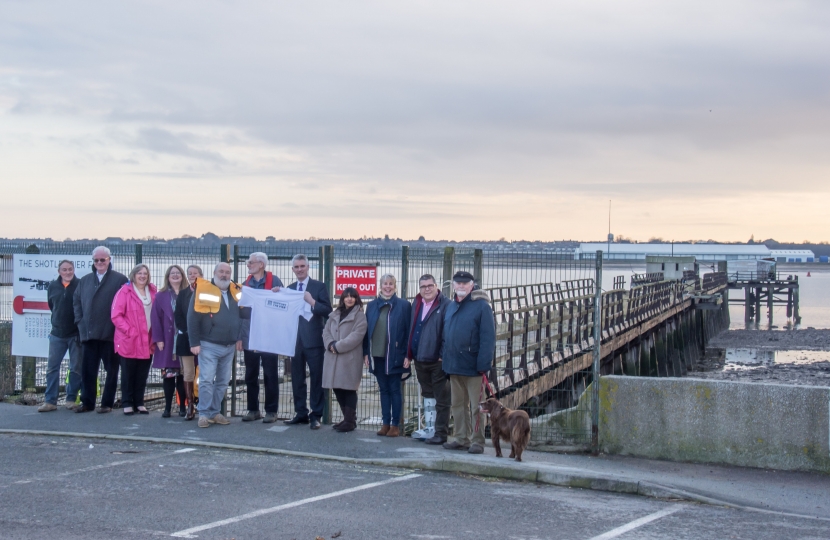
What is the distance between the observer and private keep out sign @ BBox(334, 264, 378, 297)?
10.1m

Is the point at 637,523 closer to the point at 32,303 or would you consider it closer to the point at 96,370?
the point at 96,370

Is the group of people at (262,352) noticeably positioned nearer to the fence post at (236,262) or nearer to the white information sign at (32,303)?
the fence post at (236,262)

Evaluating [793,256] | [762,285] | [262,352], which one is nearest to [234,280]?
[262,352]

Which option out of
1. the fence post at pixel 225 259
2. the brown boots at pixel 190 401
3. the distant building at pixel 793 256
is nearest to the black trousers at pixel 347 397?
the fence post at pixel 225 259

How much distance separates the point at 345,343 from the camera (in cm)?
931

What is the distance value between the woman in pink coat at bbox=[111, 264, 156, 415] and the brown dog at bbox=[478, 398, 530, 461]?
4.25m

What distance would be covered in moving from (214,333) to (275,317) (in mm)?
722

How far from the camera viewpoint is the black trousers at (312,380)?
9828 mm

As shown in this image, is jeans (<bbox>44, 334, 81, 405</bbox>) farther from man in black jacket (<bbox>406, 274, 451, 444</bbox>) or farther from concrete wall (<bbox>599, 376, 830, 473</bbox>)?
concrete wall (<bbox>599, 376, 830, 473</bbox>)

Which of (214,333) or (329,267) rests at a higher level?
(329,267)

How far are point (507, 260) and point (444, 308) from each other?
2724mm

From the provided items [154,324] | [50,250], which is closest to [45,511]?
[154,324]

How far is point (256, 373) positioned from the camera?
34.2ft

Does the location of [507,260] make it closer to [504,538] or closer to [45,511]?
[504,538]
